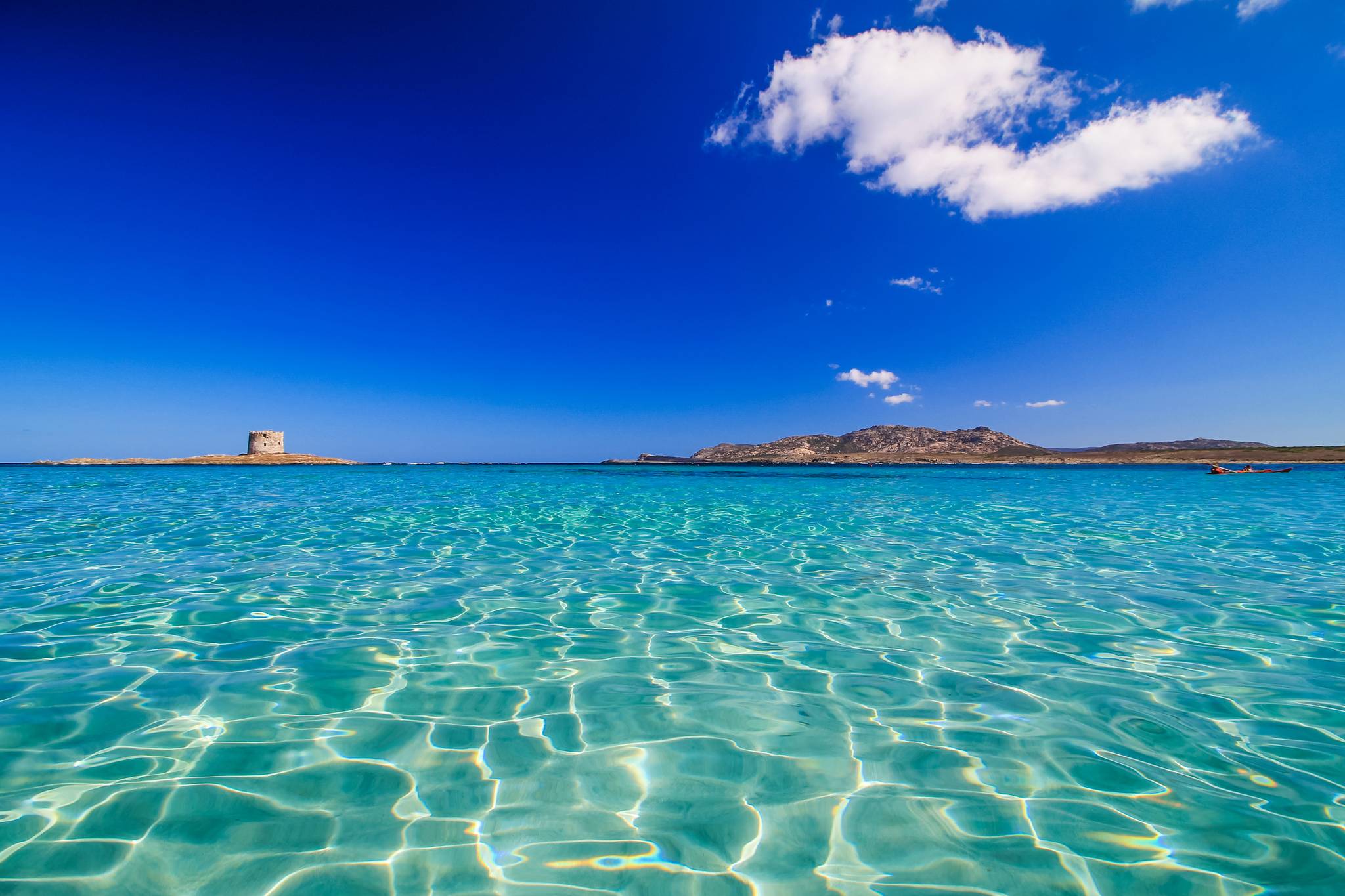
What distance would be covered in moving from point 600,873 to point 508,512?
15.2 meters

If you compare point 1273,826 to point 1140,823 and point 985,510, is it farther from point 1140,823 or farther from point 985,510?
point 985,510

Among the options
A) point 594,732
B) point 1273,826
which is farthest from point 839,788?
point 1273,826

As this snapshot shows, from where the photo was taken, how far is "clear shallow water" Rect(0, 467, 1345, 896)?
2367mm

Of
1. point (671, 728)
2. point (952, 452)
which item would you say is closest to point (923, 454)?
point (952, 452)

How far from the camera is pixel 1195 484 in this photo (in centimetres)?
3291

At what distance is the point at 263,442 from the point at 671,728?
13611cm

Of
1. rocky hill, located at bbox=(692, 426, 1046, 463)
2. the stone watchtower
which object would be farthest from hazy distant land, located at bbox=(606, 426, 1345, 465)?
the stone watchtower

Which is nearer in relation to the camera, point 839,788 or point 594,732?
point 839,788

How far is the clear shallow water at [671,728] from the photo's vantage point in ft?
7.77

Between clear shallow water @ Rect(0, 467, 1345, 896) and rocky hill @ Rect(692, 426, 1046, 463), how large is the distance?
122866mm

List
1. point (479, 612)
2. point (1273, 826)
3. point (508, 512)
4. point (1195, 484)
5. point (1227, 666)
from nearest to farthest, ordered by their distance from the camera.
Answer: point (1273, 826), point (1227, 666), point (479, 612), point (508, 512), point (1195, 484)

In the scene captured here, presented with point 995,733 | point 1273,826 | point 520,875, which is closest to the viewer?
point 520,875

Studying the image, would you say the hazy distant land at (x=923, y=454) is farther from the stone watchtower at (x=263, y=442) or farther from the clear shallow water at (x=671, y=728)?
the clear shallow water at (x=671, y=728)

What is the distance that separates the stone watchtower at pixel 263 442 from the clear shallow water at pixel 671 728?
126 meters
